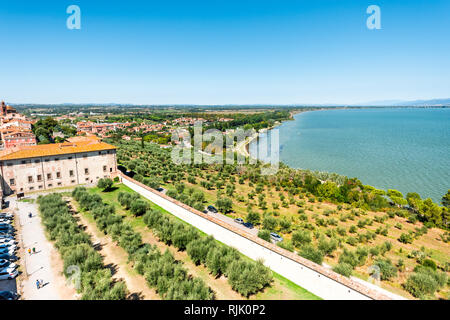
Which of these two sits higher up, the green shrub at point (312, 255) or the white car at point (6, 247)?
the white car at point (6, 247)

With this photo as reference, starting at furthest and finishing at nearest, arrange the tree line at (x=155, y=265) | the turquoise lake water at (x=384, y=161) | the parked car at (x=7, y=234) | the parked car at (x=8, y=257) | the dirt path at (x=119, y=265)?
the turquoise lake water at (x=384, y=161) → the parked car at (x=7, y=234) → the parked car at (x=8, y=257) → the dirt path at (x=119, y=265) → the tree line at (x=155, y=265)

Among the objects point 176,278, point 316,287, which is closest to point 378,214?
point 316,287

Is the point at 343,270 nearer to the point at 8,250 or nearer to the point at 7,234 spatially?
the point at 8,250

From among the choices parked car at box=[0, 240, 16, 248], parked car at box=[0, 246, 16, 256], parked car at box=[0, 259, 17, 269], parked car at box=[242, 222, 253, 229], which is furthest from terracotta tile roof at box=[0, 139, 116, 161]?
parked car at box=[242, 222, 253, 229]

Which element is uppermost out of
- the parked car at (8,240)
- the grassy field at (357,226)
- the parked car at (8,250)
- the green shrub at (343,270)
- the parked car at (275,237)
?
the parked car at (8,240)

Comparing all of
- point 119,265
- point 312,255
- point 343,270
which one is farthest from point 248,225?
point 119,265

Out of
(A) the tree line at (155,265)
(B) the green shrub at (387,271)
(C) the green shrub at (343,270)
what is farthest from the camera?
(B) the green shrub at (387,271)

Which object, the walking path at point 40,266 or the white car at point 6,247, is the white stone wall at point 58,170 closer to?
the walking path at point 40,266

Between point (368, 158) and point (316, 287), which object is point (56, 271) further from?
point (368, 158)

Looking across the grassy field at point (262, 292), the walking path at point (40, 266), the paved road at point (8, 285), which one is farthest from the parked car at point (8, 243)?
the grassy field at point (262, 292)
